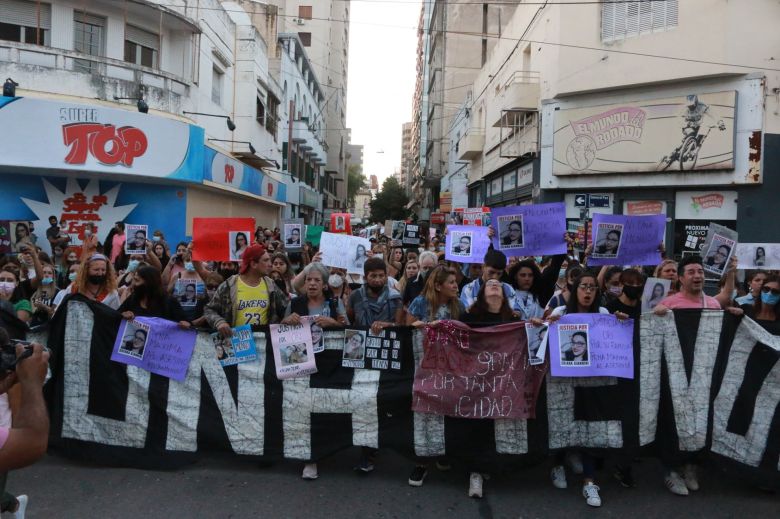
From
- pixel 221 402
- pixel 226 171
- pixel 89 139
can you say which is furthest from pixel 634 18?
pixel 221 402

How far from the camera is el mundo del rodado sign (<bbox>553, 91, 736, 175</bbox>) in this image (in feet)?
50.6

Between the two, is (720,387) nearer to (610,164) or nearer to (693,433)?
(693,433)

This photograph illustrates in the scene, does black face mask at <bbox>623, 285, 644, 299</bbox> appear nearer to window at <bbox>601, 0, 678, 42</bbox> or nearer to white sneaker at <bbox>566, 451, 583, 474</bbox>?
white sneaker at <bbox>566, 451, 583, 474</bbox>

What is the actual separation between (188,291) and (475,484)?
3.92 meters

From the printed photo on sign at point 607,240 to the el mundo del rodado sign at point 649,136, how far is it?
429 inches

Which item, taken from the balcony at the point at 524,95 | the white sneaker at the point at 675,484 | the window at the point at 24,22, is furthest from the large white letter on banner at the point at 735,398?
the window at the point at 24,22

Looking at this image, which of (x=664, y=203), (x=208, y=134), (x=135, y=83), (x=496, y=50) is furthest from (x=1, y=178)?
(x=496, y=50)

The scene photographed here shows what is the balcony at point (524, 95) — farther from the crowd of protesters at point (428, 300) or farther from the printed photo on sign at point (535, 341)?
the printed photo on sign at point (535, 341)

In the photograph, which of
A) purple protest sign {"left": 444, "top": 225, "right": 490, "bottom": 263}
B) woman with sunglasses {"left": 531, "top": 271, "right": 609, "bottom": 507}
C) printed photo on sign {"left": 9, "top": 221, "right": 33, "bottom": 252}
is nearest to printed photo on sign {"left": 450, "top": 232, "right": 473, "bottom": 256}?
purple protest sign {"left": 444, "top": 225, "right": 490, "bottom": 263}

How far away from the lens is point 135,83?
16688 mm

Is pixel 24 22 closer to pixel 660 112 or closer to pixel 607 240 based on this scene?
pixel 607 240

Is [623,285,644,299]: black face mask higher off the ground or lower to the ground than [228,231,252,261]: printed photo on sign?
lower

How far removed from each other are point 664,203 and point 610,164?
1789 millimetres

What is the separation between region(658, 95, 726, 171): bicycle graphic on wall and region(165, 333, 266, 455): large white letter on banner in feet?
46.8
